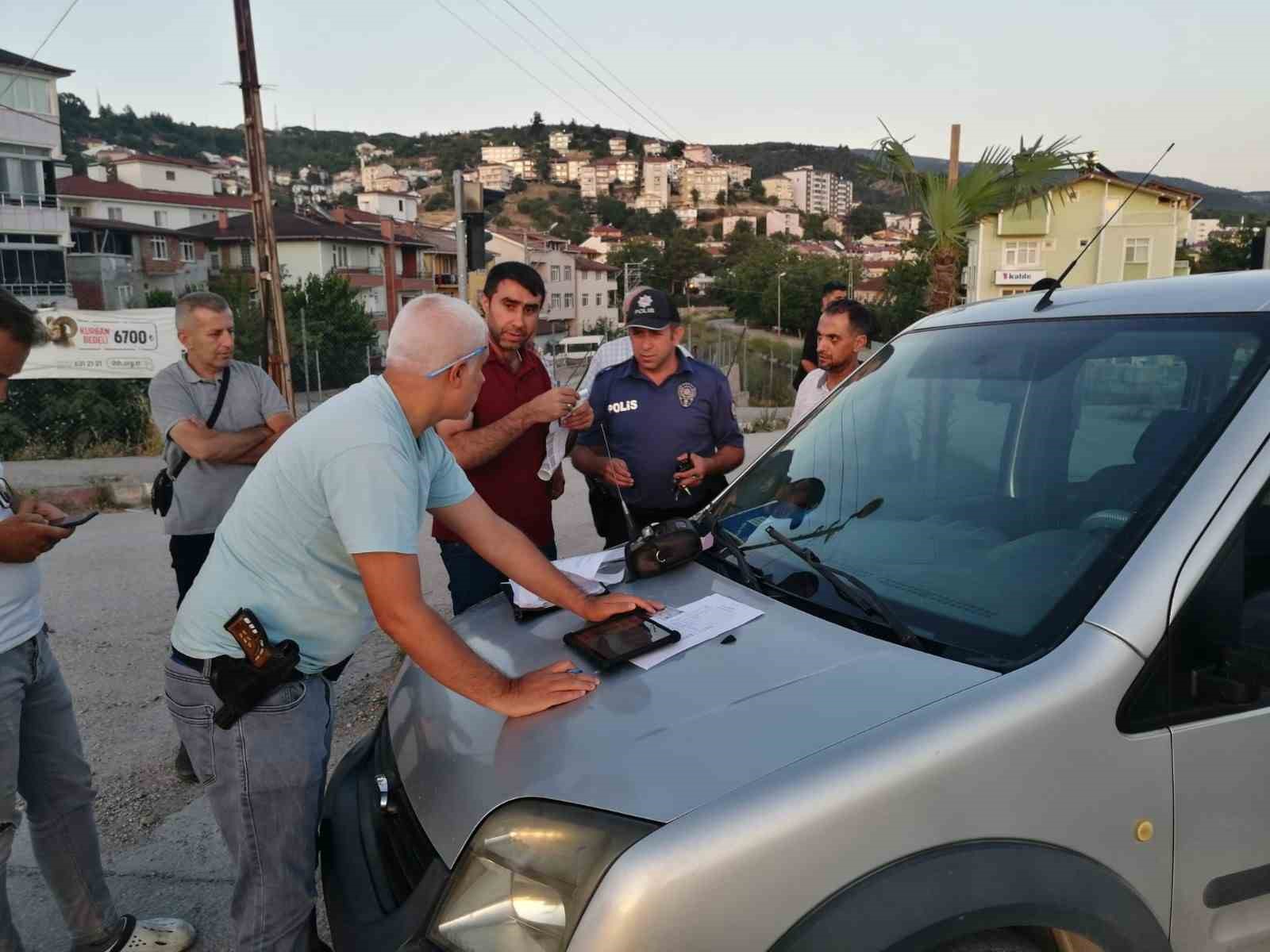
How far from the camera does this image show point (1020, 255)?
49.1m

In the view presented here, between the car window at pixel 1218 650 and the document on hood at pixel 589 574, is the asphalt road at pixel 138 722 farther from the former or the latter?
the car window at pixel 1218 650

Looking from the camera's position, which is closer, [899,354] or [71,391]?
[899,354]

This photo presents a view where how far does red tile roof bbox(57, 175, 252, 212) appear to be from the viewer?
63.4 meters

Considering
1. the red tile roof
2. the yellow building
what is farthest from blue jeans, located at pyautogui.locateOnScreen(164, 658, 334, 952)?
the red tile roof

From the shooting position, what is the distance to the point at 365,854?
7.26 feet

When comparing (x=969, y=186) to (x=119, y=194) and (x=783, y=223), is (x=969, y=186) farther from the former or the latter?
(x=783, y=223)

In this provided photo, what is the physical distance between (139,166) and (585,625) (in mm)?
93152

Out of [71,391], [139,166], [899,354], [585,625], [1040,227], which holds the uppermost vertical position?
[139,166]

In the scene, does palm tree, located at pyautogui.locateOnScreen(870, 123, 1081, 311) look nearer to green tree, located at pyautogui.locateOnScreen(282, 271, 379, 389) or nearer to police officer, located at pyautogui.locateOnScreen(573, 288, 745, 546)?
police officer, located at pyautogui.locateOnScreen(573, 288, 745, 546)

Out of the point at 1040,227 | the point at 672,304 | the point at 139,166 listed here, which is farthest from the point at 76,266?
the point at 672,304

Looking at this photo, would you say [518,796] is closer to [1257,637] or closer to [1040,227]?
[1257,637]

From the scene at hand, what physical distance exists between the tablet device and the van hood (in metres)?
0.04

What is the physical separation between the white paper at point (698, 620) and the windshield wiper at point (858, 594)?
20cm

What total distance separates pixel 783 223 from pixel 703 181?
40.5 metres
